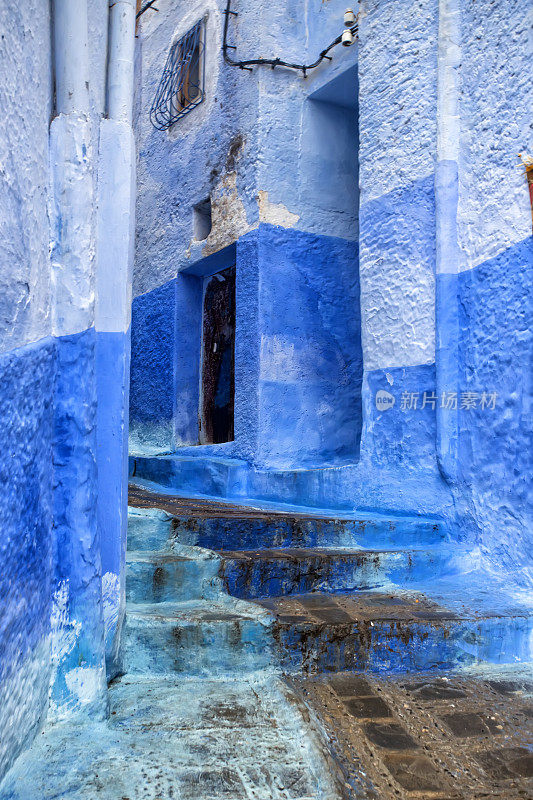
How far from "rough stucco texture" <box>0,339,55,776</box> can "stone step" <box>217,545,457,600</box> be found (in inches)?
45.4

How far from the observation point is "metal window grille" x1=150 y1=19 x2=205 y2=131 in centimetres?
687

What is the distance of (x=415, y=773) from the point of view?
1702mm

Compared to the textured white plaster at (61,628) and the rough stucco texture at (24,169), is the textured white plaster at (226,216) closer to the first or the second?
the rough stucco texture at (24,169)

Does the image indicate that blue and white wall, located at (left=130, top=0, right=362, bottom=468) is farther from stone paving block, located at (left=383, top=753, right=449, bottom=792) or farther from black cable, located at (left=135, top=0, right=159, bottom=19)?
stone paving block, located at (left=383, top=753, right=449, bottom=792)

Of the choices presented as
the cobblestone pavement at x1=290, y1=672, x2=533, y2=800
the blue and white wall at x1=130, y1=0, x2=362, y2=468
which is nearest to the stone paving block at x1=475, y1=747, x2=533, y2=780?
the cobblestone pavement at x1=290, y1=672, x2=533, y2=800

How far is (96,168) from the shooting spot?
209 cm

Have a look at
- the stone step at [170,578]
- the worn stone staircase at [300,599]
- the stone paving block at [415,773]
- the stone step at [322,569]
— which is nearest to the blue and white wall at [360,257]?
the stone step at [322,569]

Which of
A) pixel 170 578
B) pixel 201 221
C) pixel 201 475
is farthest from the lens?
pixel 201 221

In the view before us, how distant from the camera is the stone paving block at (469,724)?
1932mm

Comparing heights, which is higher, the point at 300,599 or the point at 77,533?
the point at 77,533

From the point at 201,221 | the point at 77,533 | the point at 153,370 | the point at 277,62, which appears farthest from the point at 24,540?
the point at 153,370

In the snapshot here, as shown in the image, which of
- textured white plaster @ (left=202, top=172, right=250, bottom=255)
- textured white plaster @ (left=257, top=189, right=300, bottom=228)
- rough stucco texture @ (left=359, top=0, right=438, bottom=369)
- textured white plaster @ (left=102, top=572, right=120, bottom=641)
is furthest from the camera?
textured white plaster @ (left=202, top=172, right=250, bottom=255)

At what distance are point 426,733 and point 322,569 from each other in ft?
3.82

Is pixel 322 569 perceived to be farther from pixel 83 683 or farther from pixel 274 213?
pixel 274 213
